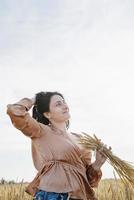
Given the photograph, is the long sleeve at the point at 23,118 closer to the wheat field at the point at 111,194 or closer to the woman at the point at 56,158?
the woman at the point at 56,158

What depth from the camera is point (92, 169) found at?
3.88 m

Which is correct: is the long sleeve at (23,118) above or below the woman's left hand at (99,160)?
above

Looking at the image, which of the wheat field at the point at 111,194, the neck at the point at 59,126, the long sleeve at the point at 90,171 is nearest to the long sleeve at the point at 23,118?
the neck at the point at 59,126

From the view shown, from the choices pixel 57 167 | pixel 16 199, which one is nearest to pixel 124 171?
pixel 57 167

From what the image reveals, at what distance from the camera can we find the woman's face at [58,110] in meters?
3.97

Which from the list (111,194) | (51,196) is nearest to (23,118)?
(51,196)

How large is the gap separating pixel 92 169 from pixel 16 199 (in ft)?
5.45

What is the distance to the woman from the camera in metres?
3.69

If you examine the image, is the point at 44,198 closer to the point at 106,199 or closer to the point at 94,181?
the point at 94,181

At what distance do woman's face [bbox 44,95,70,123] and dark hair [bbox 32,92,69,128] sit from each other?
0.13 feet

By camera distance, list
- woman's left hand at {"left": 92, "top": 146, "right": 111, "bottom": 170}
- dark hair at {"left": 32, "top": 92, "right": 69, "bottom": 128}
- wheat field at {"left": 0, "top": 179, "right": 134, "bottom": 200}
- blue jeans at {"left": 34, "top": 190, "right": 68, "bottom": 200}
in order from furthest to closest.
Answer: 1. wheat field at {"left": 0, "top": 179, "right": 134, "bottom": 200}
2. dark hair at {"left": 32, "top": 92, "right": 69, "bottom": 128}
3. woman's left hand at {"left": 92, "top": 146, "right": 111, "bottom": 170}
4. blue jeans at {"left": 34, "top": 190, "right": 68, "bottom": 200}

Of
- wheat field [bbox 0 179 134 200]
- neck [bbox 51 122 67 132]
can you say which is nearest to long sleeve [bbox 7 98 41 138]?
neck [bbox 51 122 67 132]

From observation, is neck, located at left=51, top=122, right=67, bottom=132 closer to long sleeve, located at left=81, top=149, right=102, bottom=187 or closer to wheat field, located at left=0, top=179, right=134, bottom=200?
long sleeve, located at left=81, top=149, right=102, bottom=187

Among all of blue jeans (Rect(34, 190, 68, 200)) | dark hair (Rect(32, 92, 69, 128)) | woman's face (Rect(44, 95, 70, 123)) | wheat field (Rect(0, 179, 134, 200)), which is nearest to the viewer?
blue jeans (Rect(34, 190, 68, 200))
